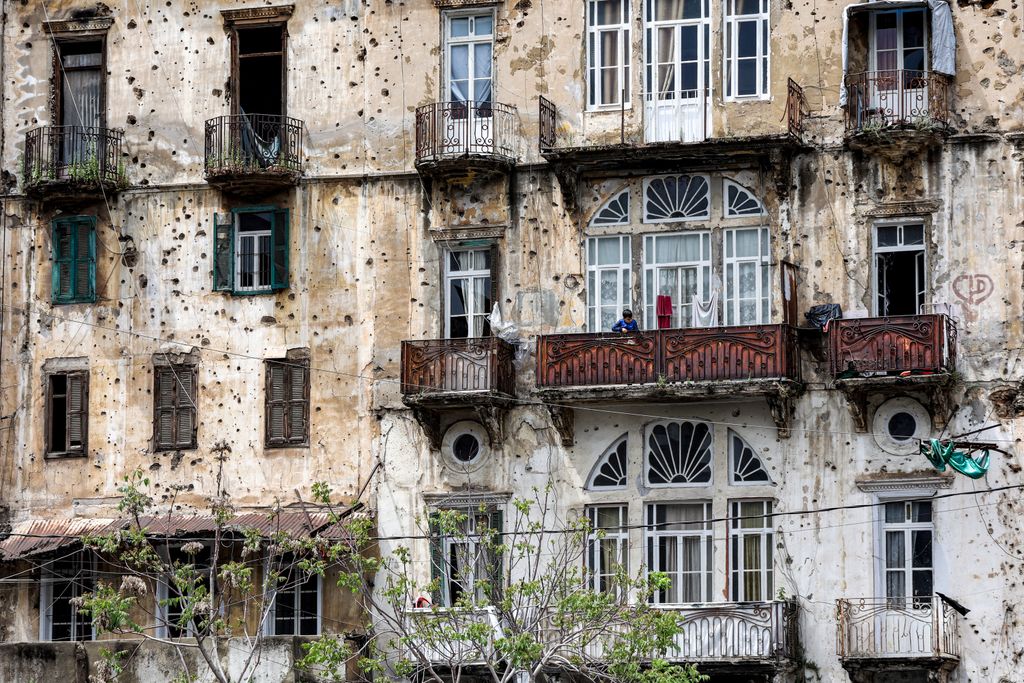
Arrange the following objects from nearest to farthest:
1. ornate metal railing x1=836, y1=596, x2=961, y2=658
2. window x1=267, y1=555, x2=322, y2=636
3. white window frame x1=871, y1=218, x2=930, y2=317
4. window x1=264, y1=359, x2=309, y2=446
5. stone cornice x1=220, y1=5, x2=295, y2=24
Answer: ornate metal railing x1=836, y1=596, x2=961, y2=658
white window frame x1=871, y1=218, x2=930, y2=317
window x1=267, y1=555, x2=322, y2=636
window x1=264, y1=359, x2=309, y2=446
stone cornice x1=220, y1=5, x2=295, y2=24

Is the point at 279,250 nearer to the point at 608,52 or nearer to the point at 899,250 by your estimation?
the point at 608,52

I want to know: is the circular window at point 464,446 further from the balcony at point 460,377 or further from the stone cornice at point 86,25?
the stone cornice at point 86,25

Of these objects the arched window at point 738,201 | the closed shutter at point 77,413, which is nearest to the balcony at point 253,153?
the closed shutter at point 77,413

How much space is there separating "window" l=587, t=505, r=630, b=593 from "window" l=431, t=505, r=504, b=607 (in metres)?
1.61

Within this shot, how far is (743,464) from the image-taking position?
142 feet

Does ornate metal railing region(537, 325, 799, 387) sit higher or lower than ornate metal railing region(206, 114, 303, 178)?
lower

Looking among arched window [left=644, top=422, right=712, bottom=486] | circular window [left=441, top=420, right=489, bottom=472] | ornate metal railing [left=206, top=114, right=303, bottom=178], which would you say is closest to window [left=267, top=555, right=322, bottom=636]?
circular window [left=441, top=420, right=489, bottom=472]

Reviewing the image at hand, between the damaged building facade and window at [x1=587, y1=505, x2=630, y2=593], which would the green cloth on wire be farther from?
window at [x1=587, y1=505, x2=630, y2=593]

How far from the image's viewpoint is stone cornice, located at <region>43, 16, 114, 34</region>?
4697 cm

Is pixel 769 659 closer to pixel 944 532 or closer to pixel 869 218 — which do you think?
pixel 944 532

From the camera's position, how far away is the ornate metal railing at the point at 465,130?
44562 millimetres

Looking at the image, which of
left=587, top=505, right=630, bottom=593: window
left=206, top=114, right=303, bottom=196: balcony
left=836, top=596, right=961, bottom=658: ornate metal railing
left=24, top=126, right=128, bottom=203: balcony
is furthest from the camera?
left=24, top=126, right=128, bottom=203: balcony

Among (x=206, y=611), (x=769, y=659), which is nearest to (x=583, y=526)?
(x=769, y=659)

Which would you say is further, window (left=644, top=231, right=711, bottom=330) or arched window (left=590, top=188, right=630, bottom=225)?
arched window (left=590, top=188, right=630, bottom=225)
